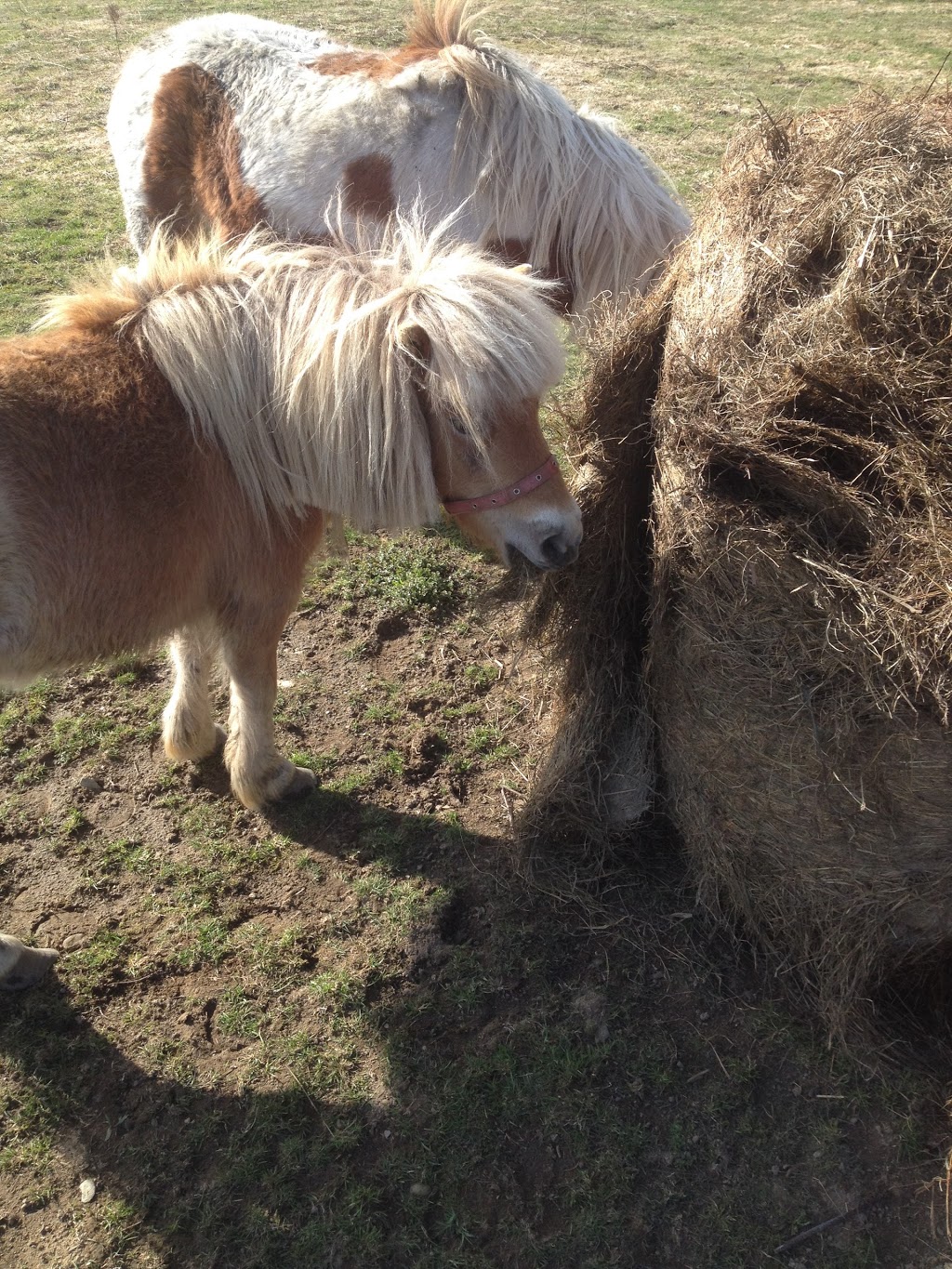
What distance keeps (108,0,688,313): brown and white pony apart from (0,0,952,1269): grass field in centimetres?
116

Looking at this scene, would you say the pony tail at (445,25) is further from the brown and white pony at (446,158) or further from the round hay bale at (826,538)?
the round hay bale at (826,538)

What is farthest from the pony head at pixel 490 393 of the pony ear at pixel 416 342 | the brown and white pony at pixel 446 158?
the brown and white pony at pixel 446 158

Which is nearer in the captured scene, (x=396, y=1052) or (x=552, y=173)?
(x=396, y=1052)

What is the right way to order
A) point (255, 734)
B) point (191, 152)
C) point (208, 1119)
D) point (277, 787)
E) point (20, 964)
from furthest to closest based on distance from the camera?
point (191, 152)
point (277, 787)
point (255, 734)
point (20, 964)
point (208, 1119)

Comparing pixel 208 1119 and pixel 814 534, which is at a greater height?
pixel 814 534

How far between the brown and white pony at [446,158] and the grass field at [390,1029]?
45.7 inches

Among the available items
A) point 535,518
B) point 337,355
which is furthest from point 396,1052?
point 337,355

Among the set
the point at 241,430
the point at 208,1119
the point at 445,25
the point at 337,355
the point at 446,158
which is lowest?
the point at 208,1119

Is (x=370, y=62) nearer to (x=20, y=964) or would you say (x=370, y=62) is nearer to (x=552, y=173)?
(x=552, y=173)

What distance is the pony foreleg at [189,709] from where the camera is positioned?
10.7ft

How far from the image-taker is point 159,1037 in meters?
2.60

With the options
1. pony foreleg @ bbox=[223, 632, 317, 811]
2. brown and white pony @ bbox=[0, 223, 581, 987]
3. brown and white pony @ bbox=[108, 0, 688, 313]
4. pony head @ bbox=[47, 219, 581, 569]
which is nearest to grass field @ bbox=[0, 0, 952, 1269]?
pony foreleg @ bbox=[223, 632, 317, 811]

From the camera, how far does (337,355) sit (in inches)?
95.0

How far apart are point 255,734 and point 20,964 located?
1.01m
